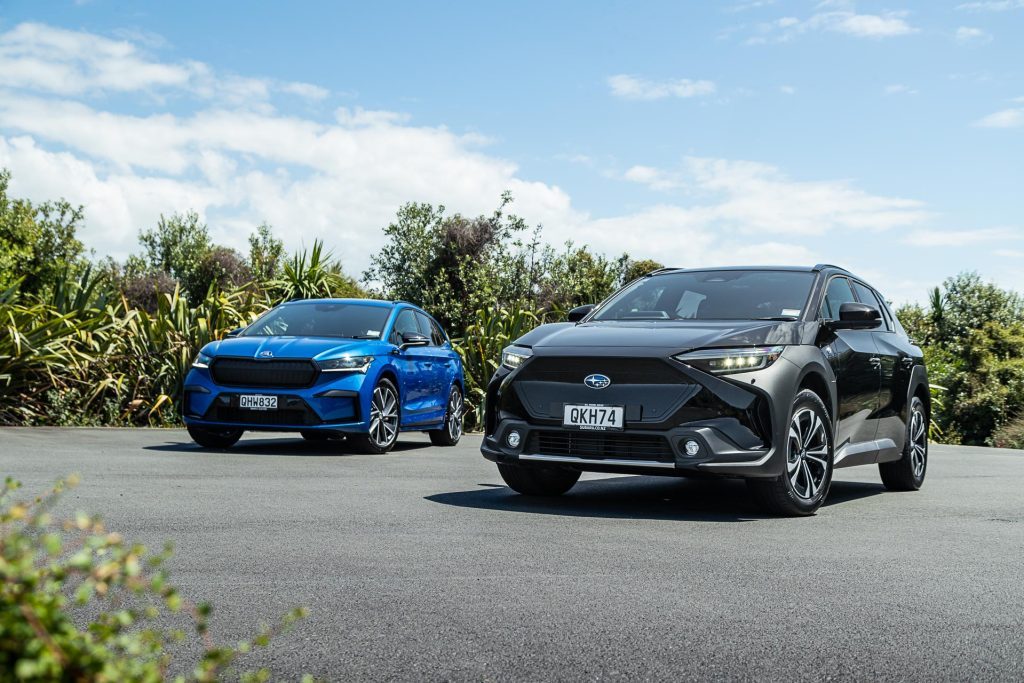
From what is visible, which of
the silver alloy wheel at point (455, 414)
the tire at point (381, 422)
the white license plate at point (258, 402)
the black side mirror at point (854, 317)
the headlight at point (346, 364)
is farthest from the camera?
the silver alloy wheel at point (455, 414)

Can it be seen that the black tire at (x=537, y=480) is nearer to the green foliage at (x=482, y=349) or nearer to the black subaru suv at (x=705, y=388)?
the black subaru suv at (x=705, y=388)

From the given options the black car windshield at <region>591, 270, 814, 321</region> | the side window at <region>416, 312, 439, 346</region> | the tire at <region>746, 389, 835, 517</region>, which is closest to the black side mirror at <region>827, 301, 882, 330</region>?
the black car windshield at <region>591, 270, 814, 321</region>

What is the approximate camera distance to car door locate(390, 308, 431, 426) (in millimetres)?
13516

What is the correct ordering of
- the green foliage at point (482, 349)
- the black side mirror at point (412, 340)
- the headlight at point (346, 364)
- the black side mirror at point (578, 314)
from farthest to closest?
the green foliage at point (482, 349), the black side mirror at point (412, 340), the headlight at point (346, 364), the black side mirror at point (578, 314)

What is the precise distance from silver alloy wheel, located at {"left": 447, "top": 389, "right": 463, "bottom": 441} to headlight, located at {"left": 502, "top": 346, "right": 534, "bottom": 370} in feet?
22.3

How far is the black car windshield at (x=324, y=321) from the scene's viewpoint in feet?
44.4

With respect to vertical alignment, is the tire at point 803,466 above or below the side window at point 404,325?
below

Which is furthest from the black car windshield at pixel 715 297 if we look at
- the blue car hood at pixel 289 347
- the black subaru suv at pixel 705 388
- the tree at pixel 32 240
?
the tree at pixel 32 240

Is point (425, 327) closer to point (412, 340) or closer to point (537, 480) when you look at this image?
point (412, 340)

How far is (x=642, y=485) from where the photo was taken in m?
10.3

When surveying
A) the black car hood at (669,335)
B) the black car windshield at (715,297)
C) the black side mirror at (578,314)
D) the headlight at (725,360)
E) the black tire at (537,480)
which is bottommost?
the black tire at (537,480)

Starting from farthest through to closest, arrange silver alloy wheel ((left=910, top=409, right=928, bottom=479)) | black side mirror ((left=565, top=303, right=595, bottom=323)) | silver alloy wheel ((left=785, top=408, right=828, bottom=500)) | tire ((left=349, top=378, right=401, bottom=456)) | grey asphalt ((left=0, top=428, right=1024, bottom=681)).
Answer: tire ((left=349, top=378, right=401, bottom=456)) < silver alloy wheel ((left=910, top=409, right=928, bottom=479)) < black side mirror ((left=565, top=303, right=595, bottom=323)) < silver alloy wheel ((left=785, top=408, right=828, bottom=500)) < grey asphalt ((left=0, top=428, right=1024, bottom=681))

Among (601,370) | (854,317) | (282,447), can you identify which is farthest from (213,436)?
(854,317)

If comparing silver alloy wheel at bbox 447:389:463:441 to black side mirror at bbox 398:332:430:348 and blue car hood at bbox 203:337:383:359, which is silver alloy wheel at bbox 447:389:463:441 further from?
blue car hood at bbox 203:337:383:359
